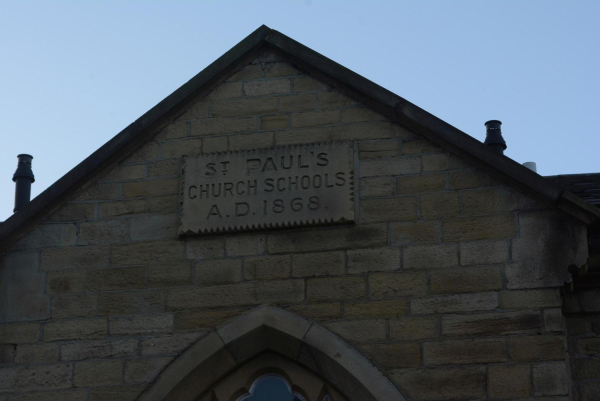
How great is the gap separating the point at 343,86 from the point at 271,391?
7.95 feet

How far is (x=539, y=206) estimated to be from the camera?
23.3ft

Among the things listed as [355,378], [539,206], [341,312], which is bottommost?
[355,378]

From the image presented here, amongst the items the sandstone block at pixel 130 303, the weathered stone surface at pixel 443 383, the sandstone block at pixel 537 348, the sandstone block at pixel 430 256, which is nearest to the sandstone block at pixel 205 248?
the sandstone block at pixel 130 303

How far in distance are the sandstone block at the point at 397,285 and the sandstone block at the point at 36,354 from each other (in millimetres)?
2427

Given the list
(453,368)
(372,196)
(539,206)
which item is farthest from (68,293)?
(539,206)

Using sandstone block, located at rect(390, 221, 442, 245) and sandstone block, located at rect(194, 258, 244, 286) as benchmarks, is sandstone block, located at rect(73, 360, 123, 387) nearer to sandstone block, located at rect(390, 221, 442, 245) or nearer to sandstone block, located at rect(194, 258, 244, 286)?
sandstone block, located at rect(194, 258, 244, 286)

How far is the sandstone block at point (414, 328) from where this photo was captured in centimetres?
693

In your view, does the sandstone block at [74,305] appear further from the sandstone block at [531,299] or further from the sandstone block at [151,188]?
the sandstone block at [531,299]

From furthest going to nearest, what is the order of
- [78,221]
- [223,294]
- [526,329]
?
[78,221], [223,294], [526,329]

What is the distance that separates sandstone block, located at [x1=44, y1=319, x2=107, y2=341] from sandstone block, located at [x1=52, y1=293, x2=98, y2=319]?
6 cm

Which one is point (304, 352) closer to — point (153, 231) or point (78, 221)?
point (153, 231)

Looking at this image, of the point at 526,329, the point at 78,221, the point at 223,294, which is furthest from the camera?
the point at 78,221

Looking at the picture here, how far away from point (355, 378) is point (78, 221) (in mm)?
2588

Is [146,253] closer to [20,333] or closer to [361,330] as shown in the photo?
[20,333]
